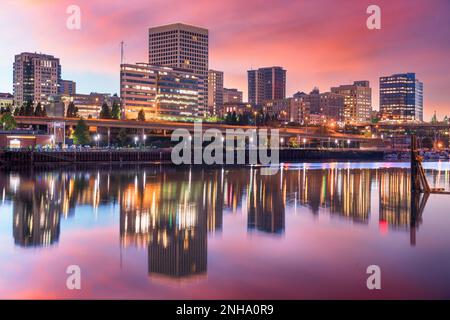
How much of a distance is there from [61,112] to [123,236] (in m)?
108

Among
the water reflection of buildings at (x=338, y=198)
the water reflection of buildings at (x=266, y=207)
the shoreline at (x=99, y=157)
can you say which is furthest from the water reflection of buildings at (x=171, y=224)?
the shoreline at (x=99, y=157)

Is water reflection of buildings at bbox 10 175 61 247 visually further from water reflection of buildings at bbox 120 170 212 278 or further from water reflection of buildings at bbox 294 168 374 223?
water reflection of buildings at bbox 294 168 374 223

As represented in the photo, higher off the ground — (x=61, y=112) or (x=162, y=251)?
(x=61, y=112)

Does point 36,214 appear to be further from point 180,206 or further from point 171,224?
point 171,224

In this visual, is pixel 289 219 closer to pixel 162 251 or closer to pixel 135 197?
pixel 162 251

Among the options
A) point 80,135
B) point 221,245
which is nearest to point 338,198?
point 221,245

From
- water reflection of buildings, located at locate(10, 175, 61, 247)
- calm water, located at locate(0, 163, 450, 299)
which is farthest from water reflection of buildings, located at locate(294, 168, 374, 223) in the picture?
water reflection of buildings, located at locate(10, 175, 61, 247)

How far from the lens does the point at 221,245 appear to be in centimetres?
1925

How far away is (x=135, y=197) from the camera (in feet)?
112

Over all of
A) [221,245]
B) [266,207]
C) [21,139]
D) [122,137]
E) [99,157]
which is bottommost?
[221,245]

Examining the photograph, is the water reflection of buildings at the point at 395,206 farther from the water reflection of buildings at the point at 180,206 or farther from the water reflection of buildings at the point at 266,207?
the water reflection of buildings at the point at 266,207

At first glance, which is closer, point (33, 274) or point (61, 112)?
point (33, 274)

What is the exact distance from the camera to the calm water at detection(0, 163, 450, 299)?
14.0 m
